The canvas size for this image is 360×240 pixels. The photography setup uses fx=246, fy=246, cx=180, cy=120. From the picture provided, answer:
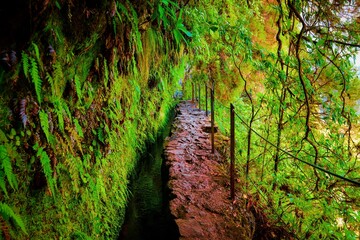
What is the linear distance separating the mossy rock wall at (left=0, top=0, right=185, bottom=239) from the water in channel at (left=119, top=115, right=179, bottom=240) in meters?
0.59

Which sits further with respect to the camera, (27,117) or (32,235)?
(32,235)

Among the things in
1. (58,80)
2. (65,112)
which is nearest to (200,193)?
(65,112)

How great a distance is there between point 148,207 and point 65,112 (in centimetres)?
303

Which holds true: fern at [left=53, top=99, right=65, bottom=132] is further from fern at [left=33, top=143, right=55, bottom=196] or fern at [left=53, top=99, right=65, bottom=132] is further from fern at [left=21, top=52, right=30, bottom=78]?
fern at [left=21, top=52, right=30, bottom=78]

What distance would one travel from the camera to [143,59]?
3.59 m

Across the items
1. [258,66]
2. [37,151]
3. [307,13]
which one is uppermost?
[307,13]

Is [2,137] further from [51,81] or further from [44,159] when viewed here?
[51,81]

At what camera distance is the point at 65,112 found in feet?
7.17

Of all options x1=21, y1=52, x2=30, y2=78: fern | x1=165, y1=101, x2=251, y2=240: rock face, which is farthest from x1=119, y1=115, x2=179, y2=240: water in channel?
x1=21, y1=52, x2=30, y2=78: fern

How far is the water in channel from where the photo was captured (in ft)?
12.3

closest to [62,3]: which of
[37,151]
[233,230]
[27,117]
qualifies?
[27,117]

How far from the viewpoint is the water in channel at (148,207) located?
376 cm

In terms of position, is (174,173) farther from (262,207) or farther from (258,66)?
(258,66)

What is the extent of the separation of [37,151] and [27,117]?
27cm
